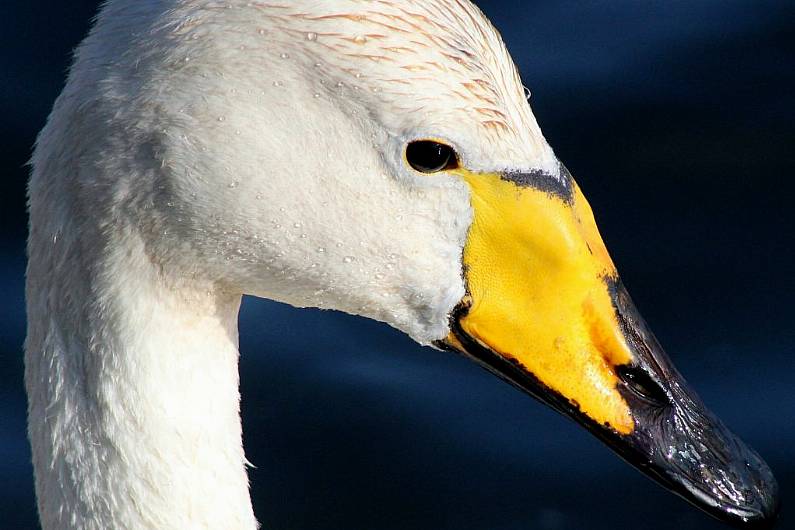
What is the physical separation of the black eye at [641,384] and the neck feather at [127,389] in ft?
3.23

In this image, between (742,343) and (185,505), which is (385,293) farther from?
(742,343)

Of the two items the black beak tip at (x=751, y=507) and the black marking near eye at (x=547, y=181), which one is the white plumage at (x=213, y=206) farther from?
the black beak tip at (x=751, y=507)

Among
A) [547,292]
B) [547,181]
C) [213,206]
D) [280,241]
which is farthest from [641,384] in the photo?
[213,206]

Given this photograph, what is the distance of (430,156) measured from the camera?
336cm

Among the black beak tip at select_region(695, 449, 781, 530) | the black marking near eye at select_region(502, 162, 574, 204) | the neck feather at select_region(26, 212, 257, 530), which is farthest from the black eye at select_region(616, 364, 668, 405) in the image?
the neck feather at select_region(26, 212, 257, 530)

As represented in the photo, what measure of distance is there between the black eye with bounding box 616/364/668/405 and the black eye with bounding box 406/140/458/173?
713 millimetres

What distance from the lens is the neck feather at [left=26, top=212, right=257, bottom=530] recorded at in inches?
134

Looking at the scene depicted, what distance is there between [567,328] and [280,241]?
2.42ft

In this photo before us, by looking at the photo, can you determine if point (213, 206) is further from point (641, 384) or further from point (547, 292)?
point (641, 384)

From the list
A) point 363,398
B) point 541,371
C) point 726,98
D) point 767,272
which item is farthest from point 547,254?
point 726,98

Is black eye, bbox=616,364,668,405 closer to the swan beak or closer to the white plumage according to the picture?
the swan beak

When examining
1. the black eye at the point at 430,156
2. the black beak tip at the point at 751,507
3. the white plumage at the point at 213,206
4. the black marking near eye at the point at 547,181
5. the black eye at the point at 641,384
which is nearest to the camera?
the white plumage at the point at 213,206

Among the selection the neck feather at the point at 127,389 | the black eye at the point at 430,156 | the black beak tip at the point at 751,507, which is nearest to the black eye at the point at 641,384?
the black beak tip at the point at 751,507

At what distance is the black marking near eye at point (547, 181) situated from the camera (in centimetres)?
345
